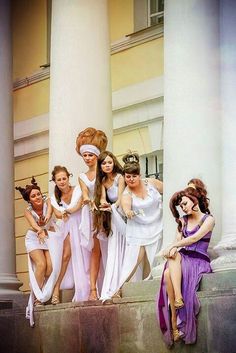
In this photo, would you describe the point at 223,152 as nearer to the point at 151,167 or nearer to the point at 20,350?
the point at 20,350

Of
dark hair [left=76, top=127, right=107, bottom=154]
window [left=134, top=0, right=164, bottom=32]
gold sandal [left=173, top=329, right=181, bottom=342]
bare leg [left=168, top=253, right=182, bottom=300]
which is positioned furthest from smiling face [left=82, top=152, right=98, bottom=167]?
window [left=134, top=0, right=164, bottom=32]

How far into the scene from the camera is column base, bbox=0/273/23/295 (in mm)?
16547

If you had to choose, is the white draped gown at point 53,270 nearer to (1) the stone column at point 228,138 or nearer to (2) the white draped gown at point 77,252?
(2) the white draped gown at point 77,252

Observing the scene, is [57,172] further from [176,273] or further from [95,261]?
[176,273]

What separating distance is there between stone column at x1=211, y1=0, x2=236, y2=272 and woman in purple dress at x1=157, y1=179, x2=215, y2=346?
34cm

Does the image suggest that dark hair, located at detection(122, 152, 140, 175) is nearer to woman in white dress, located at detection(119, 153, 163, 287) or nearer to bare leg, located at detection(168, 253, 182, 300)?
woman in white dress, located at detection(119, 153, 163, 287)

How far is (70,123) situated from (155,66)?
4.12 meters

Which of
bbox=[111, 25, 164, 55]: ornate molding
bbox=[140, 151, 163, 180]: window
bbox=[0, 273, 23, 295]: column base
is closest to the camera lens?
bbox=[0, 273, 23, 295]: column base

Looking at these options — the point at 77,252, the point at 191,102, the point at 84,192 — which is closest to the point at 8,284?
the point at 77,252

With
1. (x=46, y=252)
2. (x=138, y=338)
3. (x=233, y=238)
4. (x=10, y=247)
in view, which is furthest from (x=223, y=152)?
(x=10, y=247)

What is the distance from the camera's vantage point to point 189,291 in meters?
11.6

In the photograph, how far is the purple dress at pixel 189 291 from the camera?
11414 millimetres

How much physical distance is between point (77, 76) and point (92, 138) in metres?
1.56

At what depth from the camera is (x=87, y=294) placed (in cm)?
1405
